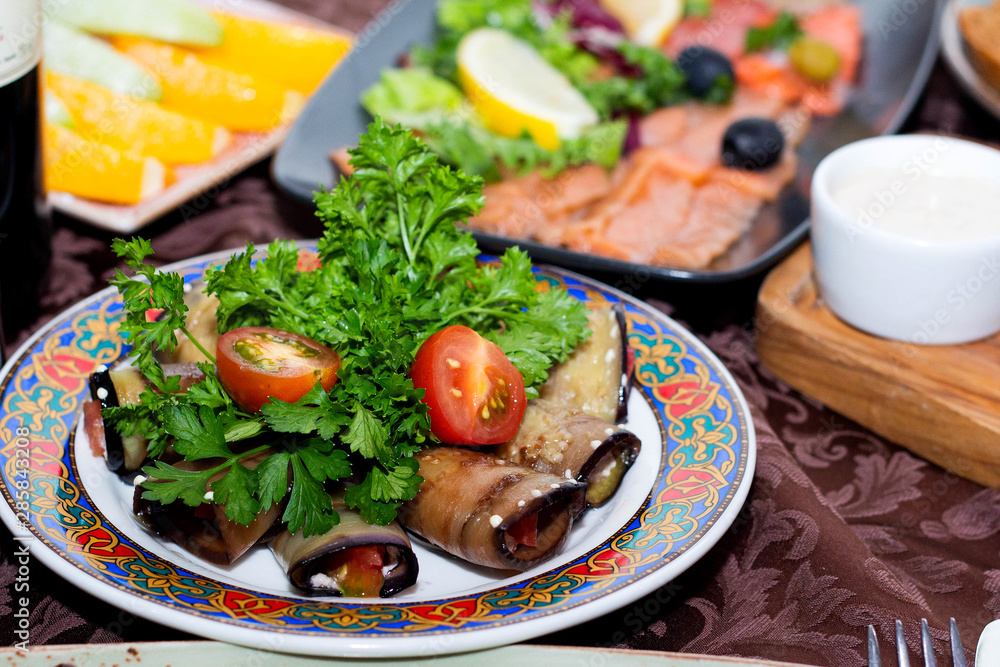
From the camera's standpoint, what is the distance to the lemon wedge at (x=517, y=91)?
11.0 ft

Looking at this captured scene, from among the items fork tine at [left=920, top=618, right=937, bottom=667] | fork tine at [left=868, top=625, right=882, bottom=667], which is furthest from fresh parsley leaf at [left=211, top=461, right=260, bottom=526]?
fork tine at [left=920, top=618, right=937, bottom=667]

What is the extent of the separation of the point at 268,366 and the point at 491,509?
0.49 meters

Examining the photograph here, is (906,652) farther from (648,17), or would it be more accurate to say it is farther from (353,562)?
(648,17)

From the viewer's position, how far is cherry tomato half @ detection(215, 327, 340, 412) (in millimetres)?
1618

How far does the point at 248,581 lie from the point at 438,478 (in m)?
0.39

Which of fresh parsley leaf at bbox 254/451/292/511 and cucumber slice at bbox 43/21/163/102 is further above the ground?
fresh parsley leaf at bbox 254/451/292/511

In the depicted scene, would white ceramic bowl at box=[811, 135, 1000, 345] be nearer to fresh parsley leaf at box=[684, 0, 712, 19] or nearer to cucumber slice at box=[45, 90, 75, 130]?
fresh parsley leaf at box=[684, 0, 712, 19]

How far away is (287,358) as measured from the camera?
5.50ft

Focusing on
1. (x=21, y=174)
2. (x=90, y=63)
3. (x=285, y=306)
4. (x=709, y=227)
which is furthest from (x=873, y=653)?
(x=90, y=63)

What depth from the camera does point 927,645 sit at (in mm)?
1502

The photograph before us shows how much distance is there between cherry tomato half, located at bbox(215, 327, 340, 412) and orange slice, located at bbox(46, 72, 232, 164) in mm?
1498

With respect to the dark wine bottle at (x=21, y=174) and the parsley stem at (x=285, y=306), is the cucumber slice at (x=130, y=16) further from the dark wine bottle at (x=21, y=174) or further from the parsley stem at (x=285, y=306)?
the parsley stem at (x=285, y=306)

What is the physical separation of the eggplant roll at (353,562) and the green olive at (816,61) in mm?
3148

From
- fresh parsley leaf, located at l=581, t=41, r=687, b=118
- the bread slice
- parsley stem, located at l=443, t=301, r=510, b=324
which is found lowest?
fresh parsley leaf, located at l=581, t=41, r=687, b=118
